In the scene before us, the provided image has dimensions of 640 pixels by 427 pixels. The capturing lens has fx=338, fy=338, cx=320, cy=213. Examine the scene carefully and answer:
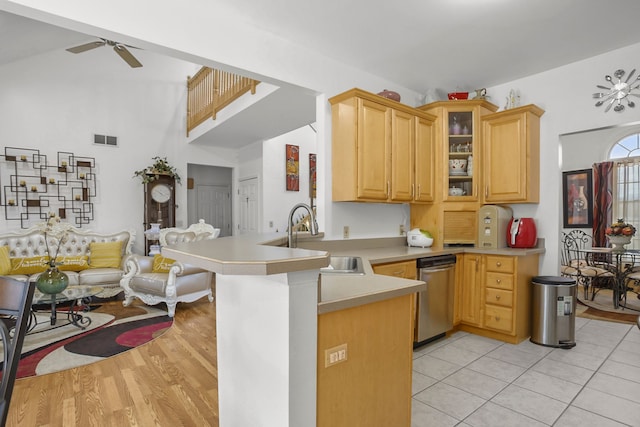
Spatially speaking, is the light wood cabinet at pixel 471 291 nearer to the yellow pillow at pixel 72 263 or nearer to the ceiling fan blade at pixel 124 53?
the ceiling fan blade at pixel 124 53

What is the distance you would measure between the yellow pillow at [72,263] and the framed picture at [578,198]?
824 centimetres

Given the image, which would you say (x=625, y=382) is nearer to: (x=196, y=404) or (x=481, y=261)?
(x=481, y=261)

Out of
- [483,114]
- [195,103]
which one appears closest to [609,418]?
[483,114]

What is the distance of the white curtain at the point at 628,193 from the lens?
19.0 ft

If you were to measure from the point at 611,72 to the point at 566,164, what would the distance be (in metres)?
4.12

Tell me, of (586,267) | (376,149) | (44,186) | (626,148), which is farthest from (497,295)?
(44,186)

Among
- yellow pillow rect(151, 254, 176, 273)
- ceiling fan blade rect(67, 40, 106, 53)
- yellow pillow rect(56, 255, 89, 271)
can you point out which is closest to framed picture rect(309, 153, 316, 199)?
yellow pillow rect(151, 254, 176, 273)

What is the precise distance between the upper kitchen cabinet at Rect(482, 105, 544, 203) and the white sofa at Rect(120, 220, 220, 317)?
358 centimetres

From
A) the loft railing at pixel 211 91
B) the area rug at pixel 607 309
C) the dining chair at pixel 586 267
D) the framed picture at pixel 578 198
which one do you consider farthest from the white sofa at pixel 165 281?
the framed picture at pixel 578 198

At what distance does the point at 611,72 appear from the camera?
10.1 ft

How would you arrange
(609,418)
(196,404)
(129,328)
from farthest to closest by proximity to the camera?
(129,328) → (196,404) → (609,418)

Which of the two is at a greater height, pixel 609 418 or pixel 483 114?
pixel 483 114

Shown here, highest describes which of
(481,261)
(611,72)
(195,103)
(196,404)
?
(195,103)

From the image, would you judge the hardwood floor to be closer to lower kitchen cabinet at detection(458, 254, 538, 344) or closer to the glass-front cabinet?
lower kitchen cabinet at detection(458, 254, 538, 344)
